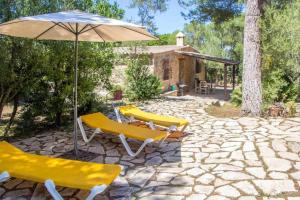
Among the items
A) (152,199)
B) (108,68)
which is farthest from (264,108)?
(152,199)

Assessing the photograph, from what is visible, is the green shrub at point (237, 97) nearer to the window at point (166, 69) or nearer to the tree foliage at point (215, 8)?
the tree foliage at point (215, 8)

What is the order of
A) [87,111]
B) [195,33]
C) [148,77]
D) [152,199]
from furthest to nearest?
[195,33]
[148,77]
[87,111]
[152,199]

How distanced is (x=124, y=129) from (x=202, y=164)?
1.97 meters

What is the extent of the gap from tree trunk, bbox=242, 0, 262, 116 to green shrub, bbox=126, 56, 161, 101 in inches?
277

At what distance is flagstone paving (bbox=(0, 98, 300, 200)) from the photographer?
482cm

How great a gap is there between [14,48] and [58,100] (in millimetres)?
1971

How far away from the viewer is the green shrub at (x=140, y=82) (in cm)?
1688

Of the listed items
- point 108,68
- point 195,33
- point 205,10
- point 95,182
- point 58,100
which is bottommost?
point 95,182

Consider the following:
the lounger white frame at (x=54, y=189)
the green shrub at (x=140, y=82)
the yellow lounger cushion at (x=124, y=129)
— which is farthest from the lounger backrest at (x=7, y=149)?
the green shrub at (x=140, y=82)

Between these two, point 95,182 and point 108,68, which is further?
point 108,68

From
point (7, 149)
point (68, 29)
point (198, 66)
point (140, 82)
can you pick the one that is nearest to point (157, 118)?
point (68, 29)

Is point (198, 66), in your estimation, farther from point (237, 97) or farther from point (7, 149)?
point (7, 149)

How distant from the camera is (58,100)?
32.2 ft

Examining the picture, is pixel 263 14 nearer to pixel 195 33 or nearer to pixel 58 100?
pixel 58 100
